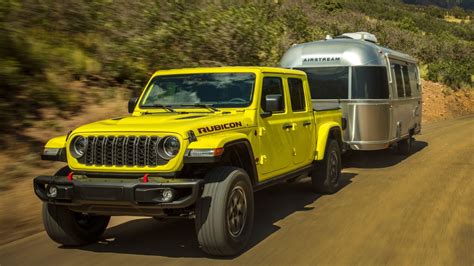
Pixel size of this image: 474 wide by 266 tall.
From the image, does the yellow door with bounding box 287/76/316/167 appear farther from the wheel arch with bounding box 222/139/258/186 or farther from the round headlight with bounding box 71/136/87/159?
the round headlight with bounding box 71/136/87/159

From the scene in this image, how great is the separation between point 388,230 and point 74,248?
345 centimetres

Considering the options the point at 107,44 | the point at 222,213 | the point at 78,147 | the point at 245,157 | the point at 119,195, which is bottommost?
the point at 222,213

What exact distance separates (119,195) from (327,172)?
4048mm

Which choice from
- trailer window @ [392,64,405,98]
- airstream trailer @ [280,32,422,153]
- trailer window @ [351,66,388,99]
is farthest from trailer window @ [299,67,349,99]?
trailer window @ [392,64,405,98]

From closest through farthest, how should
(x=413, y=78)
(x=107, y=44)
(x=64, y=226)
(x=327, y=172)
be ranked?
(x=64, y=226)
(x=327, y=172)
(x=107, y=44)
(x=413, y=78)

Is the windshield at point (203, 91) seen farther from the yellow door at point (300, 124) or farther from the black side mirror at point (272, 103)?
the yellow door at point (300, 124)

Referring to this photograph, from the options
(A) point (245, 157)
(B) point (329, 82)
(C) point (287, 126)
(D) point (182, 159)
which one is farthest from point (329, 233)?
(B) point (329, 82)

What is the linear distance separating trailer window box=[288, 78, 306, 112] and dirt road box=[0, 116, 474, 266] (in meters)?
1.39

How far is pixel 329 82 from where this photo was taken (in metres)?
10.8

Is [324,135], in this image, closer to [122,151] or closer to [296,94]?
[296,94]

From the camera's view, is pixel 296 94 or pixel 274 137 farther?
pixel 296 94

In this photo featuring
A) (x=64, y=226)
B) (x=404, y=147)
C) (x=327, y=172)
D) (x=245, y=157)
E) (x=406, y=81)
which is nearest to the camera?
(x=64, y=226)

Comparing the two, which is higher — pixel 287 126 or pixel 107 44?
pixel 107 44

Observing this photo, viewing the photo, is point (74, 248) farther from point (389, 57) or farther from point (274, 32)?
point (274, 32)
